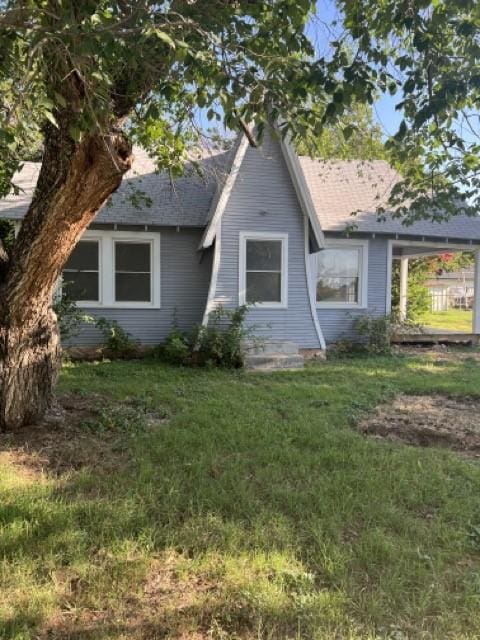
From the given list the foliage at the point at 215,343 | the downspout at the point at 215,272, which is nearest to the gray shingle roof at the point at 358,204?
the downspout at the point at 215,272

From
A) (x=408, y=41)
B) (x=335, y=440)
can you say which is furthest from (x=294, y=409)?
(x=408, y=41)

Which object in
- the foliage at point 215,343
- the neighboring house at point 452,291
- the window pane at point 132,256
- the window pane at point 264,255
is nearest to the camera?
the foliage at point 215,343

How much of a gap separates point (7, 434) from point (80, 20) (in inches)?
151

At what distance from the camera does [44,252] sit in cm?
474

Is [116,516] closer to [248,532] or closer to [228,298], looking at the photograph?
[248,532]

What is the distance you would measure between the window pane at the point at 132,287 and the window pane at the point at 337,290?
162 inches

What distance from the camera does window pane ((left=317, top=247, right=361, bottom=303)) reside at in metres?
11.9

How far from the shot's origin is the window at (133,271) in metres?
10.9

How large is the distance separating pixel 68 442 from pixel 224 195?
650 centimetres

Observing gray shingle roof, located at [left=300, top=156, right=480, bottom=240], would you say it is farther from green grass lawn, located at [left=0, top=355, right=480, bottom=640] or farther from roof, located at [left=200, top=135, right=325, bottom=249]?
green grass lawn, located at [left=0, top=355, right=480, bottom=640]

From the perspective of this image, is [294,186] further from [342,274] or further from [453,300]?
[453,300]

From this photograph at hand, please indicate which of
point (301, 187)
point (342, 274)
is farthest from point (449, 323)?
point (301, 187)

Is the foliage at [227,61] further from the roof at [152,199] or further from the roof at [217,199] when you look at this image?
the roof at [152,199]

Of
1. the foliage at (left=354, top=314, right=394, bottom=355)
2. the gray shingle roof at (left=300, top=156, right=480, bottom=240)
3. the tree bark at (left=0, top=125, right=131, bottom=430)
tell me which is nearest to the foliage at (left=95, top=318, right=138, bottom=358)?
the tree bark at (left=0, top=125, right=131, bottom=430)
